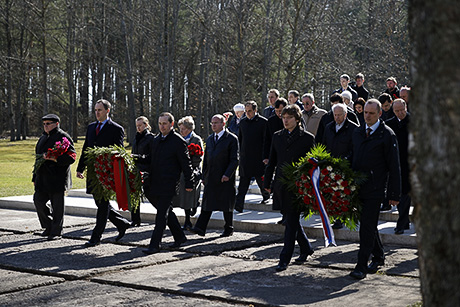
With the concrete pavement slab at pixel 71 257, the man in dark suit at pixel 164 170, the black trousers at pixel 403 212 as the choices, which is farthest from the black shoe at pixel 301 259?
the black trousers at pixel 403 212

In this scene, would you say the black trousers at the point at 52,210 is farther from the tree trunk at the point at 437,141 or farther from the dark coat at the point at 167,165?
the tree trunk at the point at 437,141

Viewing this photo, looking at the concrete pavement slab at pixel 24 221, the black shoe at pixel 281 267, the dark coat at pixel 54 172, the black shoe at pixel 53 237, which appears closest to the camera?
the black shoe at pixel 281 267

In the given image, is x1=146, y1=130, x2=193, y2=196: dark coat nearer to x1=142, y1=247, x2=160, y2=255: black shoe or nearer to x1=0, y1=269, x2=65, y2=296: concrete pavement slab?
x1=142, y1=247, x2=160, y2=255: black shoe

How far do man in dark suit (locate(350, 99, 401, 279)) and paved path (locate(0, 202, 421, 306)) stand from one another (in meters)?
0.43

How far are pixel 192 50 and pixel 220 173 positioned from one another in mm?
43353

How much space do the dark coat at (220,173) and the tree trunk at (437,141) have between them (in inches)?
298

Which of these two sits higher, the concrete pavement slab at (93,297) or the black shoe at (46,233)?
the black shoe at (46,233)

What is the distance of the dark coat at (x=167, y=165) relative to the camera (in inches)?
377

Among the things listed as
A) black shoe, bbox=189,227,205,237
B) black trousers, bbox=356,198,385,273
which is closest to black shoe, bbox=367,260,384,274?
black trousers, bbox=356,198,385,273

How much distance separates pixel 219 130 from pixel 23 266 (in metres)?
3.81

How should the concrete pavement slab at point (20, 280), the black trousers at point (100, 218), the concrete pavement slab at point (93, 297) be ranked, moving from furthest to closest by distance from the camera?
the black trousers at point (100, 218) → the concrete pavement slab at point (20, 280) → the concrete pavement slab at point (93, 297)

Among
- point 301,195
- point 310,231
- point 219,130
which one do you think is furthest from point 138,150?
point 301,195

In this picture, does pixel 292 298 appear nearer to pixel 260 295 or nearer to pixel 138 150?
pixel 260 295

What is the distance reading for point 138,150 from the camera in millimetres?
11781
